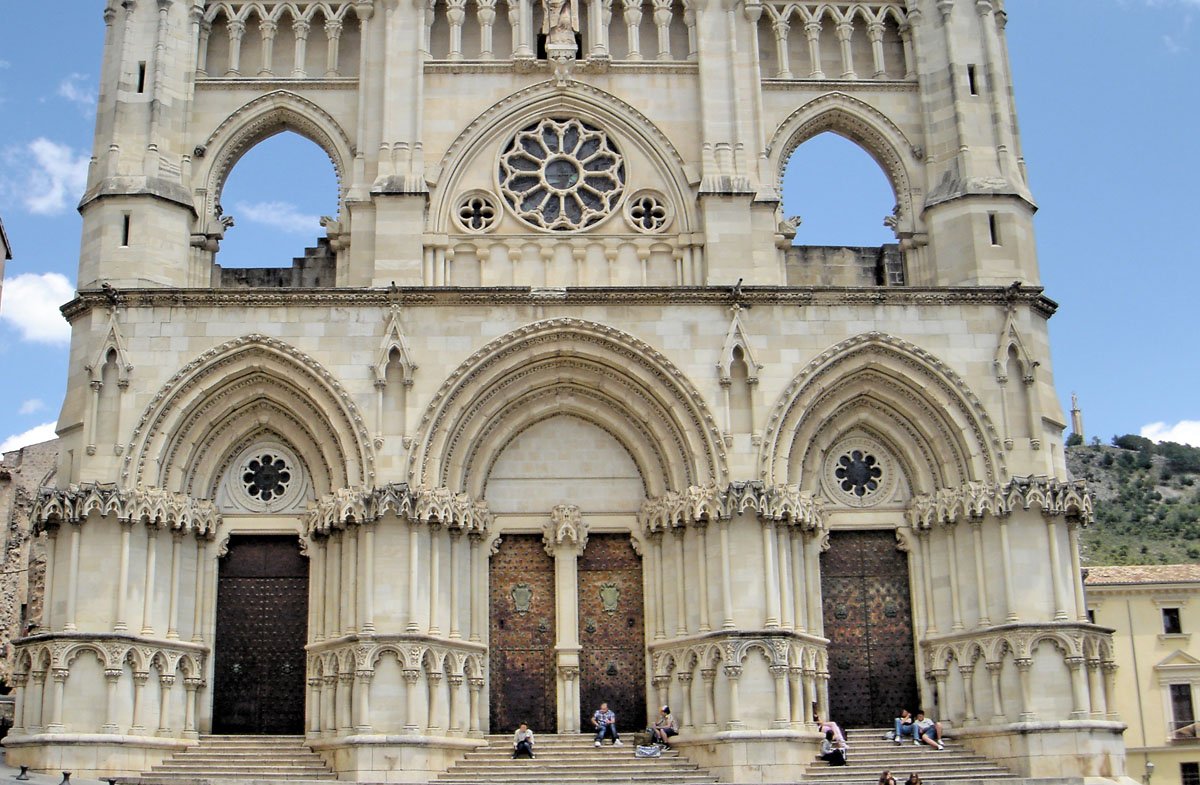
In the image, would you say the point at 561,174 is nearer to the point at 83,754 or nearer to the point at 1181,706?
the point at 83,754

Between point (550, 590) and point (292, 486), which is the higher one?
point (292, 486)

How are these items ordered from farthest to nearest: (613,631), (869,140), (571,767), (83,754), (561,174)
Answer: (869,140) < (561,174) < (613,631) < (571,767) < (83,754)

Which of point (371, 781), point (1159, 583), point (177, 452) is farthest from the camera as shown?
point (1159, 583)

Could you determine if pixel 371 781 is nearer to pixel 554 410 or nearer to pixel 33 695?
pixel 33 695

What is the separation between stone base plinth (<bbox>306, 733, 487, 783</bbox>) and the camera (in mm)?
18172

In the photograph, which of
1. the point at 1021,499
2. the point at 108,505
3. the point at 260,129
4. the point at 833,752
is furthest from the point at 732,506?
the point at 260,129

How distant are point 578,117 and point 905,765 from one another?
1165cm

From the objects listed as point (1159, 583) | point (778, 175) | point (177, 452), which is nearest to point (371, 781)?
point (177, 452)

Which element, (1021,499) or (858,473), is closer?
(1021,499)

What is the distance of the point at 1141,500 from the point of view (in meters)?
62.5

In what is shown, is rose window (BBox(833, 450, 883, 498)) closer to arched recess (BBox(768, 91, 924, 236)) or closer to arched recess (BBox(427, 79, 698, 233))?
arched recess (BBox(768, 91, 924, 236))

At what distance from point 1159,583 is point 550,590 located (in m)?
23.1

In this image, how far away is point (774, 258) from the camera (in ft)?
71.5

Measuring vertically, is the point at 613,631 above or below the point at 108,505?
below
